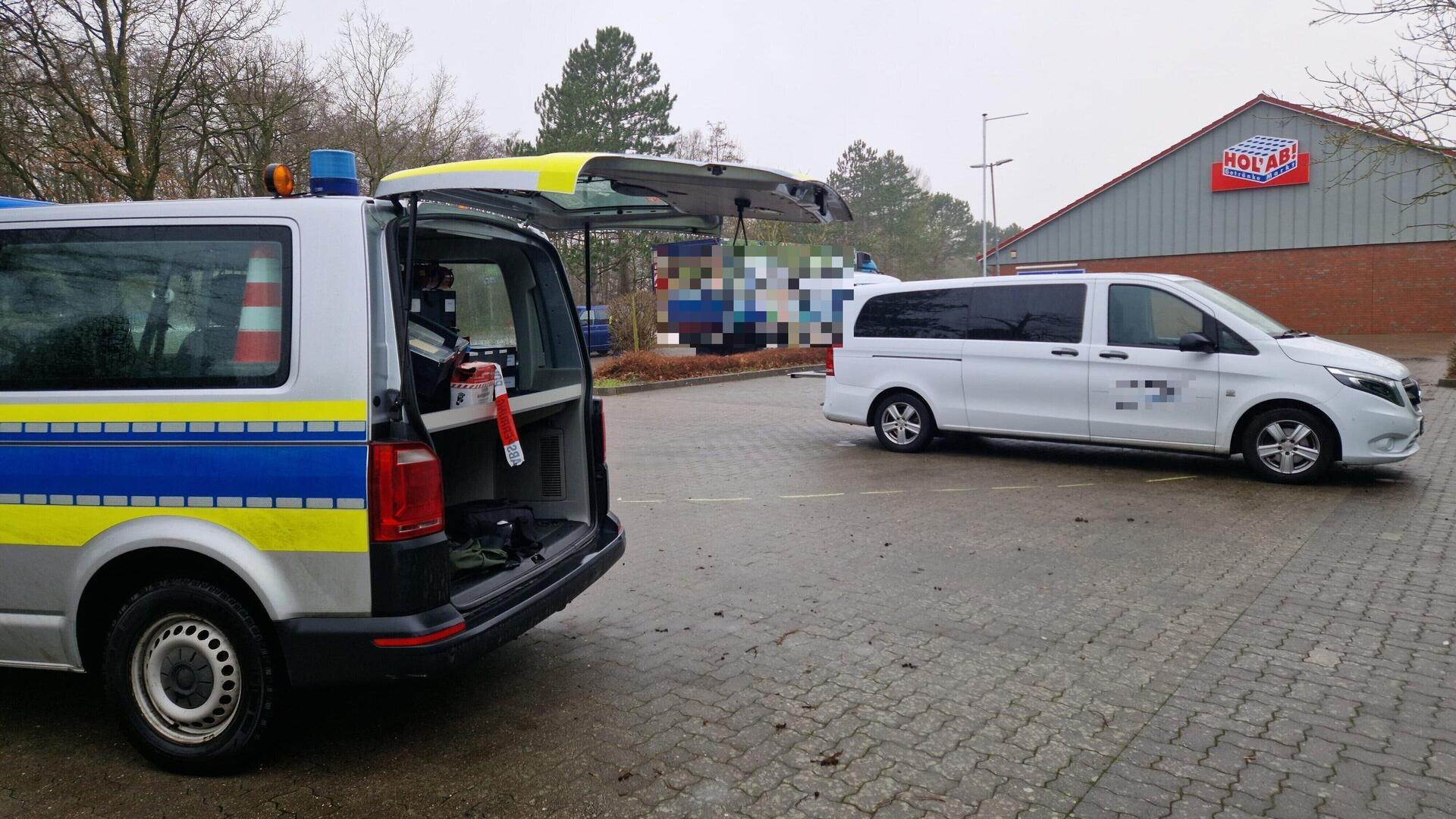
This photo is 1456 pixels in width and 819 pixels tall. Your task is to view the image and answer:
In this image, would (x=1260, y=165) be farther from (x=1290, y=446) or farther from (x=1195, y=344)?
(x=1290, y=446)

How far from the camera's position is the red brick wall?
103ft

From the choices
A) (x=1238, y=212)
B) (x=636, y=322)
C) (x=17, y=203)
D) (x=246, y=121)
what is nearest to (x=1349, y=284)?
(x=1238, y=212)

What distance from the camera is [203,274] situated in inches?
141

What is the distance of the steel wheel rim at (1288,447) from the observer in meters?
8.83

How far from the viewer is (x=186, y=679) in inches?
140

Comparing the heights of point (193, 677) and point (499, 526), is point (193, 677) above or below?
below

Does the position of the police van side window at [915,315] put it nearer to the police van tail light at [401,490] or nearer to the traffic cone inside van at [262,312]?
the police van tail light at [401,490]

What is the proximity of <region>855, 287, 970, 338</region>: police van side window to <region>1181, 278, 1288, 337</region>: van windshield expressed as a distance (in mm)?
2241

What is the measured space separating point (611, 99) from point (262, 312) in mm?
44138

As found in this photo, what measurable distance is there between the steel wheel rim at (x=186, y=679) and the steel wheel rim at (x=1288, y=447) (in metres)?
8.48

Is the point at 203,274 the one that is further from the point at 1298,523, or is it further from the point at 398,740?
the point at 1298,523

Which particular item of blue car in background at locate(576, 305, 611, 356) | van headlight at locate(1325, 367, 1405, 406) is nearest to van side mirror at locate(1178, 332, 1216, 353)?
van headlight at locate(1325, 367, 1405, 406)

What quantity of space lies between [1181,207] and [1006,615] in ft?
111

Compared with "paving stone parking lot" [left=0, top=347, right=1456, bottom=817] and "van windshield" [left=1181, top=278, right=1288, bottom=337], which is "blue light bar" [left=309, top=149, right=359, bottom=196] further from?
"van windshield" [left=1181, top=278, right=1288, bottom=337]
